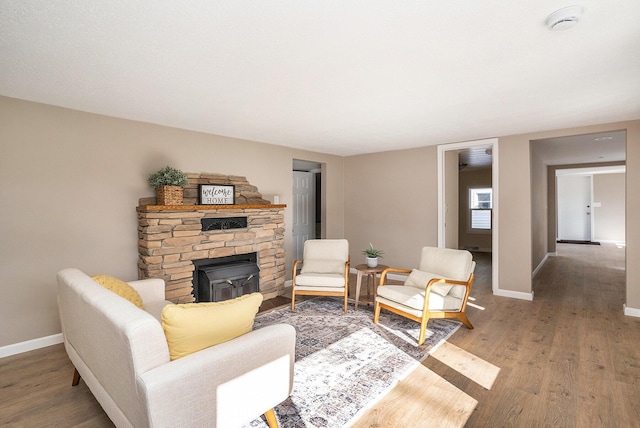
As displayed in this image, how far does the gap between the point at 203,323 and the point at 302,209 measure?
498 cm

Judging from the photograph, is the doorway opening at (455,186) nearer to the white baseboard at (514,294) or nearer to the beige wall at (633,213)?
the white baseboard at (514,294)

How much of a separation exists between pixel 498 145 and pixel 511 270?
191cm

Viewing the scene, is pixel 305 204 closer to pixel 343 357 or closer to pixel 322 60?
pixel 343 357

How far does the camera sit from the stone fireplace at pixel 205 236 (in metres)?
3.68

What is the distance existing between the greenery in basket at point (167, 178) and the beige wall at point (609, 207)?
40.2 ft

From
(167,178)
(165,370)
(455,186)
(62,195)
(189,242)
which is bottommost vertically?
(165,370)

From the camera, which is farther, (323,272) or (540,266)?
(540,266)

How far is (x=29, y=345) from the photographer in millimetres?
3129

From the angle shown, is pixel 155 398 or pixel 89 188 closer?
pixel 155 398

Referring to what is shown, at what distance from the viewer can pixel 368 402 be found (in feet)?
7.36

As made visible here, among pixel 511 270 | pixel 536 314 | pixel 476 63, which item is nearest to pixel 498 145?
pixel 511 270

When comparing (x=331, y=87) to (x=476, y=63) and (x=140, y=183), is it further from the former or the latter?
(x=140, y=183)

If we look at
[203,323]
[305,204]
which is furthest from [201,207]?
[305,204]

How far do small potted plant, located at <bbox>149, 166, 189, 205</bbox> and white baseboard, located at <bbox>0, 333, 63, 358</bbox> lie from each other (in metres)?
1.71
